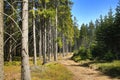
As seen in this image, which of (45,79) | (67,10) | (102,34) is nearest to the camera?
(45,79)

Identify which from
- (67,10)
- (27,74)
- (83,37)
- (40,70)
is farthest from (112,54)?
(83,37)

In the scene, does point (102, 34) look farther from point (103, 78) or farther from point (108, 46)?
point (103, 78)

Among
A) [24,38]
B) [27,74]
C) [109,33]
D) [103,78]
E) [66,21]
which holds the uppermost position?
[66,21]

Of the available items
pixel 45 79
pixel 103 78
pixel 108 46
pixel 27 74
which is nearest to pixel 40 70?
pixel 45 79

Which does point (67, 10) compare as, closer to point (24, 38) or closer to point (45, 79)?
point (45, 79)

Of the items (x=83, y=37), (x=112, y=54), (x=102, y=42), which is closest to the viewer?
(x=112, y=54)

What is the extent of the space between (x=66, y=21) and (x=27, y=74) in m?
36.2

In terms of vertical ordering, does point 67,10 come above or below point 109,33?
above

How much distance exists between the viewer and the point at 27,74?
9.87 meters

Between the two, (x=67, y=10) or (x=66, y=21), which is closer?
(x=67, y=10)

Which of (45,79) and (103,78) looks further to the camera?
(103,78)

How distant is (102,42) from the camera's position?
36219 millimetres

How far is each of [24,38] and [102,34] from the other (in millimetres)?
25623

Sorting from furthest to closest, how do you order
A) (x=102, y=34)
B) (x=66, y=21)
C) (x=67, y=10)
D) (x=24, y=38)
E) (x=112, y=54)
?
(x=66, y=21)
(x=67, y=10)
(x=102, y=34)
(x=112, y=54)
(x=24, y=38)
